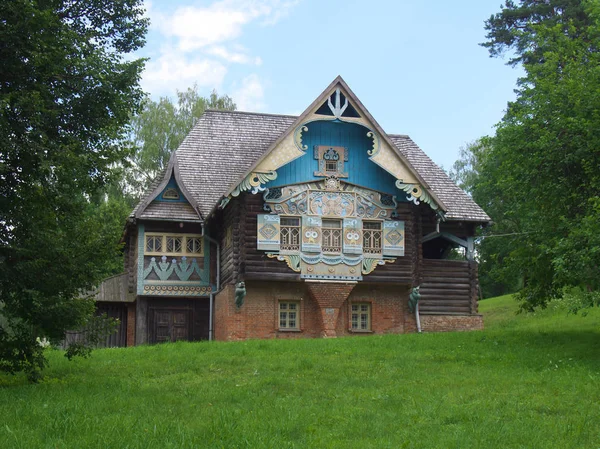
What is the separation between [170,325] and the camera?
33406mm

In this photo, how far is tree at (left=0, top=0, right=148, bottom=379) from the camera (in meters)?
16.3

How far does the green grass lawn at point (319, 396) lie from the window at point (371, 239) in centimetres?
676

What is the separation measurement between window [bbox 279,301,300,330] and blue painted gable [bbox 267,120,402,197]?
431cm

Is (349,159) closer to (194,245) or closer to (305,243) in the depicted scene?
(305,243)

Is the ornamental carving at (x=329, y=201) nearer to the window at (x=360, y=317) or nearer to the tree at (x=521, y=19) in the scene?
the window at (x=360, y=317)

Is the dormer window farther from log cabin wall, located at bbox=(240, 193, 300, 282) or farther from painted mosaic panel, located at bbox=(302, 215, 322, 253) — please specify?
painted mosaic panel, located at bbox=(302, 215, 322, 253)

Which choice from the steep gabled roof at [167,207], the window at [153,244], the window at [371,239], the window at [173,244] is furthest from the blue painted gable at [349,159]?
the window at [153,244]

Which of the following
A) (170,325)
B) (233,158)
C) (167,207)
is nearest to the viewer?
(167,207)

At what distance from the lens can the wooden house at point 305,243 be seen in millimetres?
29969

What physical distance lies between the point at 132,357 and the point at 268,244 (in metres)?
8.87

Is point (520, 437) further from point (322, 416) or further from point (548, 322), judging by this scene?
point (548, 322)

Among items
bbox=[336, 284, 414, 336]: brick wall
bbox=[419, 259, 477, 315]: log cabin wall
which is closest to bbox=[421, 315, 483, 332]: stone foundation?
bbox=[419, 259, 477, 315]: log cabin wall

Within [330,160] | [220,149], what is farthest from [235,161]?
[330,160]

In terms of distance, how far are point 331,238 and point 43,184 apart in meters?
15.4
